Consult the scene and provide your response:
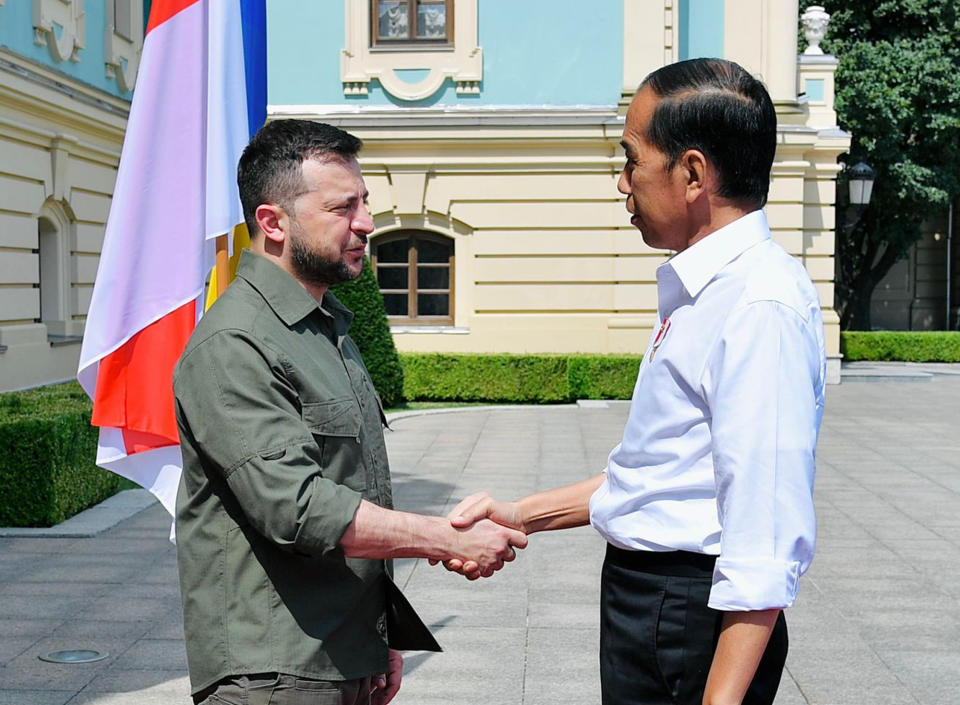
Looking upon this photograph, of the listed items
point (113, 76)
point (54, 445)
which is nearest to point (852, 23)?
point (113, 76)

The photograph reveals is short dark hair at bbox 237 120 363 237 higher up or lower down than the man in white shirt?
higher up

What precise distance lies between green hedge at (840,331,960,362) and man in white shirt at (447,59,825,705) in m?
25.5

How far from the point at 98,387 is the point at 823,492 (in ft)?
23.2

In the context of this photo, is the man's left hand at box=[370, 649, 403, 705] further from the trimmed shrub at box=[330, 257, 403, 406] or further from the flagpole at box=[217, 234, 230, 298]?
the trimmed shrub at box=[330, 257, 403, 406]

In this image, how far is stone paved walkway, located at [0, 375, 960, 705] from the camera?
16.5 feet

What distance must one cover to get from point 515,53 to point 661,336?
692 inches

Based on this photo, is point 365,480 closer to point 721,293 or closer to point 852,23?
point 721,293

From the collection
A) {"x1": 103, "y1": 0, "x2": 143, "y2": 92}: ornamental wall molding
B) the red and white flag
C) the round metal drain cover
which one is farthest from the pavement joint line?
{"x1": 103, "y1": 0, "x2": 143, "y2": 92}: ornamental wall molding

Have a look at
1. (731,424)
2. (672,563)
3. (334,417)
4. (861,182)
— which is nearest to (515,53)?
(861,182)

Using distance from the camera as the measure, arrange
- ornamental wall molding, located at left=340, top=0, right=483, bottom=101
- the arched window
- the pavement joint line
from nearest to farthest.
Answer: the pavement joint line < ornamental wall molding, located at left=340, top=0, right=483, bottom=101 < the arched window

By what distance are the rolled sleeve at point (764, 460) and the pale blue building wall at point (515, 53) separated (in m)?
17.7

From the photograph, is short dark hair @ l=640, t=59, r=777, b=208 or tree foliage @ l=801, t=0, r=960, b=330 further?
tree foliage @ l=801, t=0, r=960, b=330

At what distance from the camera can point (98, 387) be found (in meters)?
4.62

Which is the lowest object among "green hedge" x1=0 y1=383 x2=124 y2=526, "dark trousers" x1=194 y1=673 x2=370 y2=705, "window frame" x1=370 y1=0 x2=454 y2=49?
"green hedge" x1=0 y1=383 x2=124 y2=526
